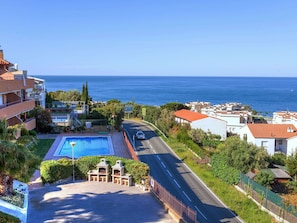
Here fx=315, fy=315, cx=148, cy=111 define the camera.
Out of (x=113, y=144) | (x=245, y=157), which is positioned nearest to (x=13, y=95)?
(x=113, y=144)

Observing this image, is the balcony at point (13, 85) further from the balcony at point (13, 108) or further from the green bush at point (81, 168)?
the green bush at point (81, 168)

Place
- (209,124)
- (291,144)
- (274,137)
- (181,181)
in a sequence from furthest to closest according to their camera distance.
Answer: (209,124) → (274,137) → (291,144) → (181,181)

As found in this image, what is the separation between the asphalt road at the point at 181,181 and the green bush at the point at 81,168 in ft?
18.0

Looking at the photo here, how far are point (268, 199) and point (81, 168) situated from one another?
40.4 ft

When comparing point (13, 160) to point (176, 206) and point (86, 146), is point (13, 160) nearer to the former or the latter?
point (176, 206)

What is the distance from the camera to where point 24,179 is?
11227 mm

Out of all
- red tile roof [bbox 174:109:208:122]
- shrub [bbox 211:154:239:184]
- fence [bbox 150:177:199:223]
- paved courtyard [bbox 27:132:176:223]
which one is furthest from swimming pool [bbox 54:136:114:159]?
red tile roof [bbox 174:109:208:122]

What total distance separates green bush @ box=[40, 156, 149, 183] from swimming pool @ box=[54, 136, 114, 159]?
9.81m

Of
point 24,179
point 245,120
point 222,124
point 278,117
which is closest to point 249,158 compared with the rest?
point 222,124

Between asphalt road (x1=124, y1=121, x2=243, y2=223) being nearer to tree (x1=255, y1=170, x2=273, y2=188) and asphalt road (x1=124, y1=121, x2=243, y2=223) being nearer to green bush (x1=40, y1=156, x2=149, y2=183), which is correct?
tree (x1=255, y1=170, x2=273, y2=188)

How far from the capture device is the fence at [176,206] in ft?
42.0

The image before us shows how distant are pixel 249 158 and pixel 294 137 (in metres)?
14.4

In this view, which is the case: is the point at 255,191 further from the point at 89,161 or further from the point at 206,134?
the point at 206,134

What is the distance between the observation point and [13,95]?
28906 mm
